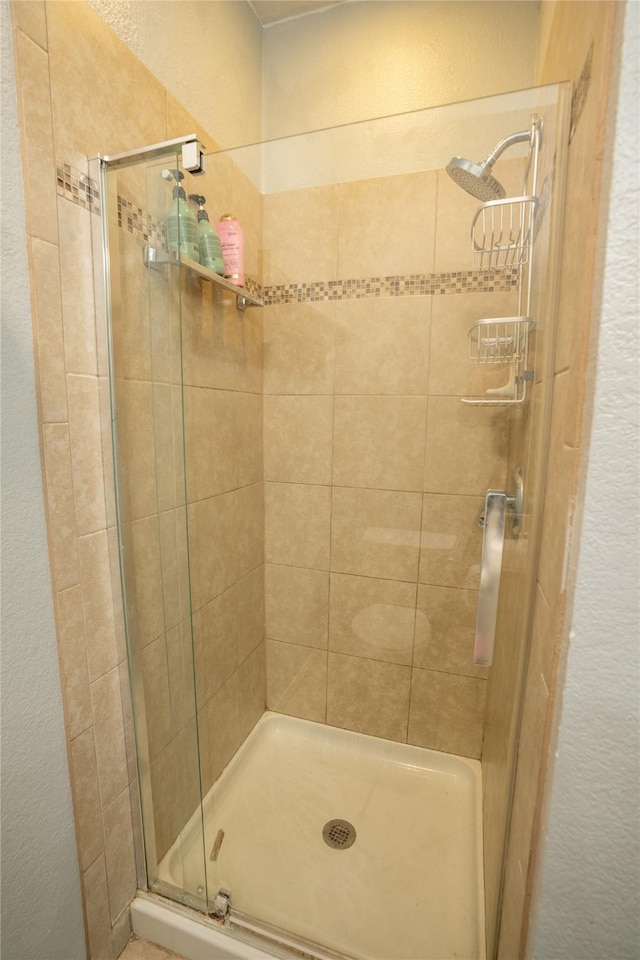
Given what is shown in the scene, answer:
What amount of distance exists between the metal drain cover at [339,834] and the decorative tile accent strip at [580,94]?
5.75ft

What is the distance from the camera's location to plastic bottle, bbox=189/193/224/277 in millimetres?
1104

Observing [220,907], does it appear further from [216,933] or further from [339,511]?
[339,511]

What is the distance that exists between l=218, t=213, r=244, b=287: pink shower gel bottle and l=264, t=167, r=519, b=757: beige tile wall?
292 millimetres

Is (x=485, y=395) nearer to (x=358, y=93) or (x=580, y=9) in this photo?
(x=580, y=9)

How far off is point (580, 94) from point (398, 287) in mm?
791

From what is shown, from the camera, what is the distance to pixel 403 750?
1569mm

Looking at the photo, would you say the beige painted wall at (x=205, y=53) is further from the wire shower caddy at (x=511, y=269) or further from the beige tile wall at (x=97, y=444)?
the wire shower caddy at (x=511, y=269)

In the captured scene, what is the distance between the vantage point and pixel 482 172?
92 centimetres

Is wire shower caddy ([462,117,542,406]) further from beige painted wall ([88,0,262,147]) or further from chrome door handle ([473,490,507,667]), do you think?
beige painted wall ([88,0,262,147])

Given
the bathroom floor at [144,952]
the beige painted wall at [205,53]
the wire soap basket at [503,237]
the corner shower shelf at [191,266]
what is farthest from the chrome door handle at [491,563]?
the beige painted wall at [205,53]

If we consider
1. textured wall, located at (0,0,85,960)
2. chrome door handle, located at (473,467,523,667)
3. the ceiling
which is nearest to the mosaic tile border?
textured wall, located at (0,0,85,960)

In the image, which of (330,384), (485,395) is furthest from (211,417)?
(485,395)

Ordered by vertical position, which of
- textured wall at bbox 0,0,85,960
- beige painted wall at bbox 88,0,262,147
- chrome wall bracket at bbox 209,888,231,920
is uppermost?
beige painted wall at bbox 88,0,262,147

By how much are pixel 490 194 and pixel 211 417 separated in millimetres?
935
